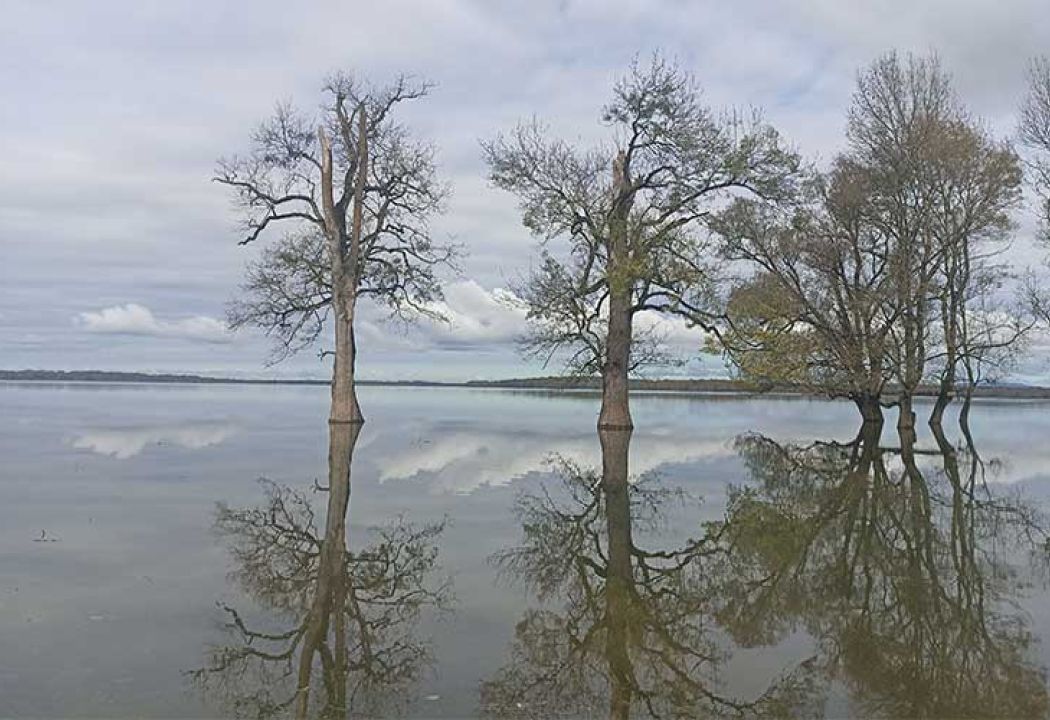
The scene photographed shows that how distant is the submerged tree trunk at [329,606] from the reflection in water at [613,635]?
3.10 ft

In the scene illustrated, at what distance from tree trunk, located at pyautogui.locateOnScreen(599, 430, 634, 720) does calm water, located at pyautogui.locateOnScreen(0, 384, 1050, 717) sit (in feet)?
0.09

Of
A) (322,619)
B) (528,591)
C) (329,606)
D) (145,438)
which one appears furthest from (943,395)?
(322,619)

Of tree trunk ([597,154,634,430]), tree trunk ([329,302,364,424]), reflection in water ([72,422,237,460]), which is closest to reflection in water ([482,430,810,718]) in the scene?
reflection in water ([72,422,237,460])

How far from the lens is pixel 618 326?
27.5 metres

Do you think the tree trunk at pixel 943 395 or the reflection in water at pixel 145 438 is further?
the tree trunk at pixel 943 395

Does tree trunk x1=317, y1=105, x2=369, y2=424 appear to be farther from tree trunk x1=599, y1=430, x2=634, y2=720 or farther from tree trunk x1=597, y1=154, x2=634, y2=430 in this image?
tree trunk x1=599, y1=430, x2=634, y2=720

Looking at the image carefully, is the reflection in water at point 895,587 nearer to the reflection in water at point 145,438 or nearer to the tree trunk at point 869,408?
the reflection in water at point 145,438

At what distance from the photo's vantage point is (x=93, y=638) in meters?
6.13

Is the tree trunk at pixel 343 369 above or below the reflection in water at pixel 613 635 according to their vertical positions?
above

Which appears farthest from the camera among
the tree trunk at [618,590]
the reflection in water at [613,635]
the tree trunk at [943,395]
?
the tree trunk at [943,395]

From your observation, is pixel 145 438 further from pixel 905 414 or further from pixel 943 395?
pixel 943 395

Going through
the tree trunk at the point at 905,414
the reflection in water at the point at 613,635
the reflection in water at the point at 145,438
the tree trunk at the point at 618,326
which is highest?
the tree trunk at the point at 618,326

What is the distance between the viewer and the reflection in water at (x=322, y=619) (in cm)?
515

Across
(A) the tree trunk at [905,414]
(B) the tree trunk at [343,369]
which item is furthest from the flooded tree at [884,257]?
(B) the tree trunk at [343,369]
